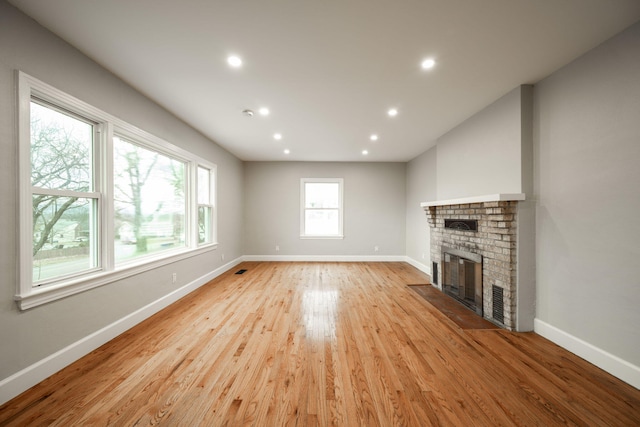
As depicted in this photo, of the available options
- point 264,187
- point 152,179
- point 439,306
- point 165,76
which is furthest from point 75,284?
point 264,187

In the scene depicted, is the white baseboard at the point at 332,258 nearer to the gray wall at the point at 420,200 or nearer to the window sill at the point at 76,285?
the gray wall at the point at 420,200

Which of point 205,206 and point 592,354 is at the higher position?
point 205,206

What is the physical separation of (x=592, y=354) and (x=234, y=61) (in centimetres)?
396

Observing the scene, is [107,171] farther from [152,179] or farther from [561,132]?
[561,132]

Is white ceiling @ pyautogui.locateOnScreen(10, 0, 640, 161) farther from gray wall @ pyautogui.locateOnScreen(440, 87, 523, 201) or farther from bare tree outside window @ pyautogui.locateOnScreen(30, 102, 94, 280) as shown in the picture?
bare tree outside window @ pyautogui.locateOnScreen(30, 102, 94, 280)

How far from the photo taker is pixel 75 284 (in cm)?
197

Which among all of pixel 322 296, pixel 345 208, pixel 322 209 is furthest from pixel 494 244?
pixel 322 209

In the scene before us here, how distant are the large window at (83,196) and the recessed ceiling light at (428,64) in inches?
120

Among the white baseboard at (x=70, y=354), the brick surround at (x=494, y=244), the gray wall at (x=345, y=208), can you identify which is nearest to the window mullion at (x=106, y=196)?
the white baseboard at (x=70, y=354)

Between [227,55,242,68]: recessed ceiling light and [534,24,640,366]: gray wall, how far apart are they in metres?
3.02

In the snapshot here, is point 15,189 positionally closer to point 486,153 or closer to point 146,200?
point 146,200

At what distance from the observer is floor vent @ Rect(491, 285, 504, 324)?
2.61 metres

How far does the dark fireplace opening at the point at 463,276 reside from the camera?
9.75 ft

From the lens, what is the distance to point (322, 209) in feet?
20.6
